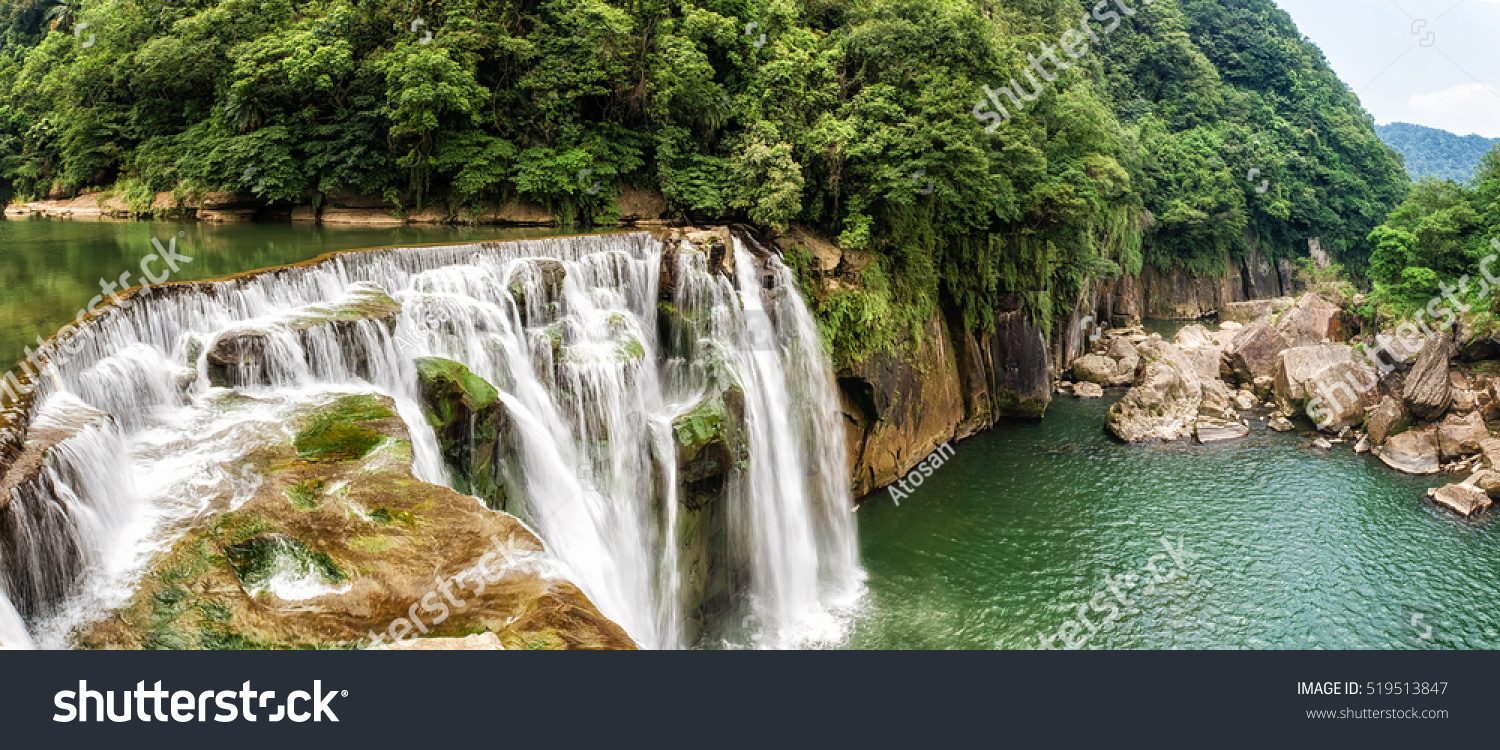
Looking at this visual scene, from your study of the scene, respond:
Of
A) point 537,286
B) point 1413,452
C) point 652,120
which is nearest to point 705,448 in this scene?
point 537,286

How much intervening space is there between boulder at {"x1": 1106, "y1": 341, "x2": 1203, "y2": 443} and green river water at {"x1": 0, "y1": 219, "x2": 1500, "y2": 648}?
778mm

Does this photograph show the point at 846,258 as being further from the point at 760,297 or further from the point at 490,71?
the point at 490,71

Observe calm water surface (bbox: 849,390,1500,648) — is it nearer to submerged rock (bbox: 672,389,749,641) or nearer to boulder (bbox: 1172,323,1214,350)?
submerged rock (bbox: 672,389,749,641)

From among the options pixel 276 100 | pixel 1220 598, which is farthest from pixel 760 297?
pixel 276 100

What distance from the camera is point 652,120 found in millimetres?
23109

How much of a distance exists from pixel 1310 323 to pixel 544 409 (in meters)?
28.8

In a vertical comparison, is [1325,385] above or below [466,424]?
below

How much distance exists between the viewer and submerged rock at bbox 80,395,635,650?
5852mm

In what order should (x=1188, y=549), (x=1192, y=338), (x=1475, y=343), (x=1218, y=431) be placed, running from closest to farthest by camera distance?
(x=1188, y=549) < (x=1475, y=343) < (x=1218, y=431) < (x=1192, y=338)

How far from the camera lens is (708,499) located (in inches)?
559

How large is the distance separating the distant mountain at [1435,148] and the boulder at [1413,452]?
95745 millimetres

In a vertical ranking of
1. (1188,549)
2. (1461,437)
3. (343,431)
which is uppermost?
(343,431)

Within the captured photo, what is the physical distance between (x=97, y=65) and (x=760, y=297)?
80.4ft

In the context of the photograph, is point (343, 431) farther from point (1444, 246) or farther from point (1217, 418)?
point (1444, 246)
